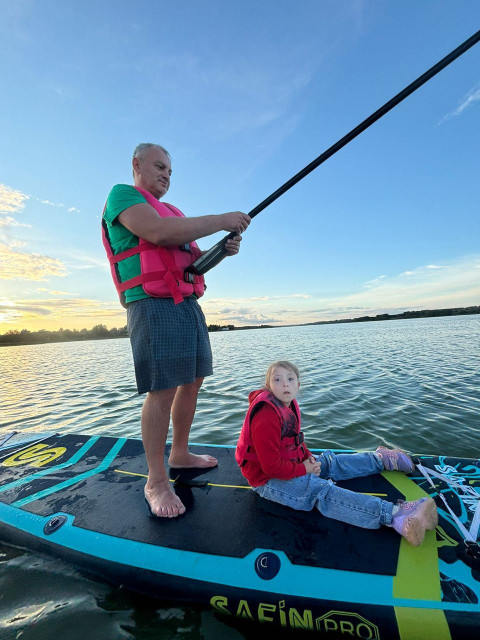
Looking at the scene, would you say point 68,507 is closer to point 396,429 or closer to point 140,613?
point 140,613

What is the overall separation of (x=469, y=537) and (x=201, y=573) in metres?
1.74

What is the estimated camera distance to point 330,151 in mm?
2734

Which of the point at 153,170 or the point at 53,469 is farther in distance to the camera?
the point at 53,469

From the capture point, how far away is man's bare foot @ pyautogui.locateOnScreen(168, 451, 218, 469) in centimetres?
339

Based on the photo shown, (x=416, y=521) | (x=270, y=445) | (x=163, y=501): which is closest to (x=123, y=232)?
(x=270, y=445)

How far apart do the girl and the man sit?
67cm

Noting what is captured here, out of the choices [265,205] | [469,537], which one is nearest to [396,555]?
[469,537]

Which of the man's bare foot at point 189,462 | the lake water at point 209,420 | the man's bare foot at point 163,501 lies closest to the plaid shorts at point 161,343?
the man's bare foot at point 163,501

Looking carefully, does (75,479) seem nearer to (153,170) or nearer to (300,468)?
(300,468)

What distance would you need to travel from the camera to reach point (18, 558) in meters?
2.65

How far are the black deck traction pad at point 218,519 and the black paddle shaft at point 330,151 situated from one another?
6.35ft

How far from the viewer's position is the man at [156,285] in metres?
2.47

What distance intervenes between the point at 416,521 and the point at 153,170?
3287mm

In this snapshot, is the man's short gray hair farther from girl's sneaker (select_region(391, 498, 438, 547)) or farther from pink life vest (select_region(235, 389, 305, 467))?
girl's sneaker (select_region(391, 498, 438, 547))
